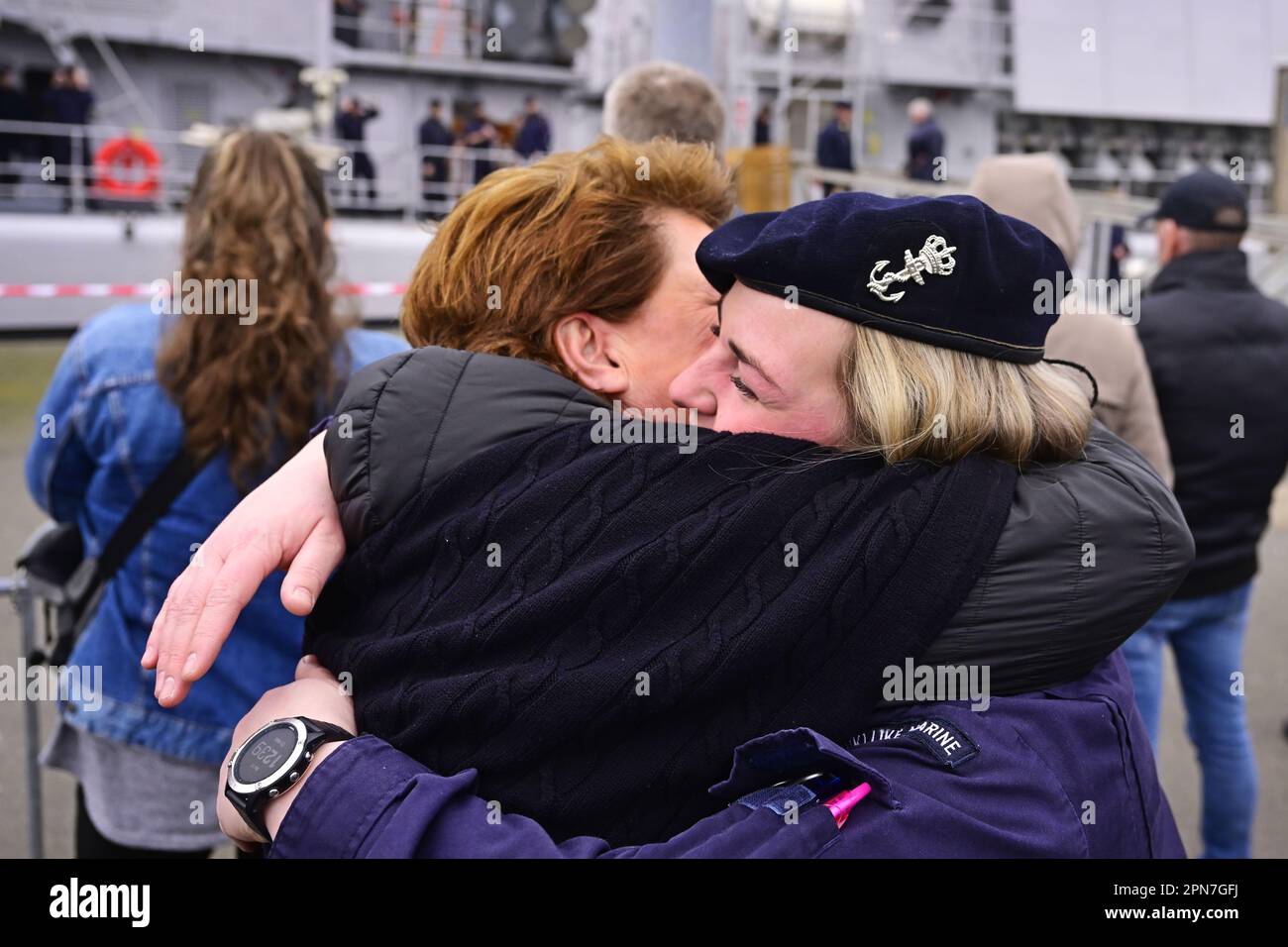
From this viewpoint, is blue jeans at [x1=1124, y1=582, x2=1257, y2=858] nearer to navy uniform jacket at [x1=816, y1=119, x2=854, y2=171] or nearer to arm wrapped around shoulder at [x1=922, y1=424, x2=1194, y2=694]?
arm wrapped around shoulder at [x1=922, y1=424, x2=1194, y2=694]

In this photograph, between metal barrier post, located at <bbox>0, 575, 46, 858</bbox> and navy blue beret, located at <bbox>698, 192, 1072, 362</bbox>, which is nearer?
navy blue beret, located at <bbox>698, 192, 1072, 362</bbox>

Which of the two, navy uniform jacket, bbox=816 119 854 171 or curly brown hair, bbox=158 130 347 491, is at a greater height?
navy uniform jacket, bbox=816 119 854 171

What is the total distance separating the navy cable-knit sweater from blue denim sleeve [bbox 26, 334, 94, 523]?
1405 mm

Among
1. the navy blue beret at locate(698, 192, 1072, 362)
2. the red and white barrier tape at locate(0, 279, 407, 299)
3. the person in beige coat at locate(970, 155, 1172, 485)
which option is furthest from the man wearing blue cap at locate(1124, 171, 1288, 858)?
the red and white barrier tape at locate(0, 279, 407, 299)

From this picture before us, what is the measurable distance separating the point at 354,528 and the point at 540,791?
37cm

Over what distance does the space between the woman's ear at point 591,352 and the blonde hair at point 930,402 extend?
35cm

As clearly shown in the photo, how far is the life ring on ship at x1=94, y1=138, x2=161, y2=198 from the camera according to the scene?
44.4ft

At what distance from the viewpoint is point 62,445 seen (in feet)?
7.41

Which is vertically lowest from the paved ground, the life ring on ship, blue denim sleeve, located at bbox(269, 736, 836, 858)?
the paved ground

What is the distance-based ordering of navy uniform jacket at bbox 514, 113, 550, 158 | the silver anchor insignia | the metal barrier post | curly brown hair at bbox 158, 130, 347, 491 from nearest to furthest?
the silver anchor insignia
curly brown hair at bbox 158, 130, 347, 491
the metal barrier post
navy uniform jacket at bbox 514, 113, 550, 158

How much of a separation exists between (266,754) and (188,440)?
122 centimetres

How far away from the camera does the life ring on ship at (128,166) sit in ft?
44.4

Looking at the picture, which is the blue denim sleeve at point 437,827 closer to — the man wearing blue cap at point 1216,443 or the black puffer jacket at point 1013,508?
the black puffer jacket at point 1013,508

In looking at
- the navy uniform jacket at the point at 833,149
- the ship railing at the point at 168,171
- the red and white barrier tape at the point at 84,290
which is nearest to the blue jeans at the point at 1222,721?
the red and white barrier tape at the point at 84,290
